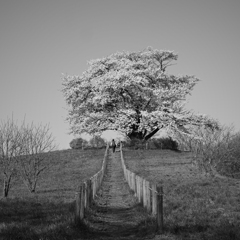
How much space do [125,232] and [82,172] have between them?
23450 millimetres

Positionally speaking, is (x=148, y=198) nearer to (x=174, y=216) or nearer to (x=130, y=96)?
(x=174, y=216)

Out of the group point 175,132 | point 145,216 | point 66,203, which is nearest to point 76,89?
point 175,132

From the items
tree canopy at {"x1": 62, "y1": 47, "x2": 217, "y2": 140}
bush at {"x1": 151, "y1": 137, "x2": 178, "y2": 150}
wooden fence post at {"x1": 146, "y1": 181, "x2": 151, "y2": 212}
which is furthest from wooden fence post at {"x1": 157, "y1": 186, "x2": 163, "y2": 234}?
bush at {"x1": 151, "y1": 137, "x2": 178, "y2": 150}

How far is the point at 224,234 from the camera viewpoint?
10.4 metres

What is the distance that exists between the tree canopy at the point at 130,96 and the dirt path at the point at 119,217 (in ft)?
83.9

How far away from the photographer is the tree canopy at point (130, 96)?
4888 cm

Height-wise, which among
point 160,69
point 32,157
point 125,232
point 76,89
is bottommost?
point 125,232

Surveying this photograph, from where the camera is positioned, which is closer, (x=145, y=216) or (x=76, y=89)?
(x=145, y=216)

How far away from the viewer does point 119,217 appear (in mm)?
14914

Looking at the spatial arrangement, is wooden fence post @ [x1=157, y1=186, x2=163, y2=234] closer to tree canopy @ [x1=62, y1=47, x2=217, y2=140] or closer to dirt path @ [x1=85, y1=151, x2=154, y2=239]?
dirt path @ [x1=85, y1=151, x2=154, y2=239]

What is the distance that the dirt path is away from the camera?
1177 cm

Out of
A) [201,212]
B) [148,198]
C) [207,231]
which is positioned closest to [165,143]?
[148,198]

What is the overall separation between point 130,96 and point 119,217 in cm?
3692

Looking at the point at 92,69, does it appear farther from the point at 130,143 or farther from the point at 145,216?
the point at 145,216
